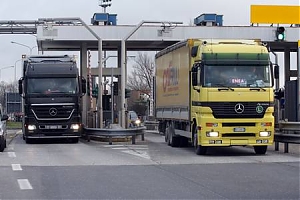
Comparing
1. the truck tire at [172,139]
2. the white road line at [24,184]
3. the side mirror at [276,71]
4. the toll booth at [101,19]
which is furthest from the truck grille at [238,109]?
the toll booth at [101,19]

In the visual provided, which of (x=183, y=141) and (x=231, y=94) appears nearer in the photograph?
(x=231, y=94)

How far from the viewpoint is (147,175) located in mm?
14266

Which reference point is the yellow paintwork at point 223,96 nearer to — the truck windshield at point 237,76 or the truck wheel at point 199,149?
the truck windshield at point 237,76

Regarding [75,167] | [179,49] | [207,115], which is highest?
[179,49]

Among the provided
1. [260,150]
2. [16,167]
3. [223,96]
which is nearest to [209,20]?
[260,150]

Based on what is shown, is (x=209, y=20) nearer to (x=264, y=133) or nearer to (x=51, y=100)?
(x=51, y=100)

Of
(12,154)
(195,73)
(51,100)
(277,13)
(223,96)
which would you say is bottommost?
(12,154)

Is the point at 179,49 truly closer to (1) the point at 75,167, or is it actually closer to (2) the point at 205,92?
(2) the point at 205,92

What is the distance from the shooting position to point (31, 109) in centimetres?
2620

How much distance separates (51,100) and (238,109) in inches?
386

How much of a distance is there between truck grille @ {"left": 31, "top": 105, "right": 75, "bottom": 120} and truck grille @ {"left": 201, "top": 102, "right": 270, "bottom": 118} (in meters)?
8.96

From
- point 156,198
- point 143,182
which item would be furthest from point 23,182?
point 156,198

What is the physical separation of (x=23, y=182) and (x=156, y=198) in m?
3.57

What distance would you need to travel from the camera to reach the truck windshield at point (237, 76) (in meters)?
19.3
